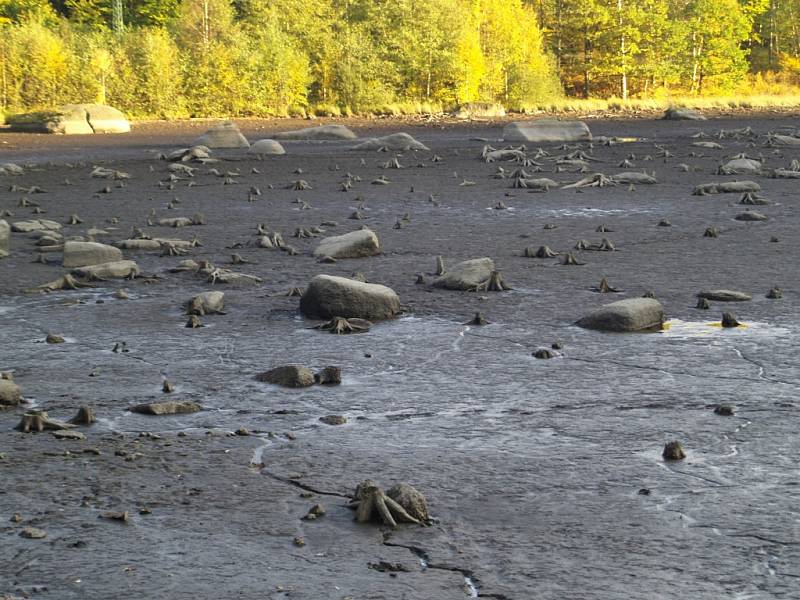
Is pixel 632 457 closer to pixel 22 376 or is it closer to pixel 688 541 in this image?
pixel 688 541

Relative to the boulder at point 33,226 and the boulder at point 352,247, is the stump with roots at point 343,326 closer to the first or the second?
the boulder at point 352,247

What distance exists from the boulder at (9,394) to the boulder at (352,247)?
4746 mm

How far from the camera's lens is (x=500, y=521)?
4.28m

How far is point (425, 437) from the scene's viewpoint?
5.36 m

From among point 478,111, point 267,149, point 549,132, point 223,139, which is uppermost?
point 223,139

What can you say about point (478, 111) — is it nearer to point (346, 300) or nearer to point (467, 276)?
point (467, 276)

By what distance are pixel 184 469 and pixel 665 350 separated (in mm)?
3164

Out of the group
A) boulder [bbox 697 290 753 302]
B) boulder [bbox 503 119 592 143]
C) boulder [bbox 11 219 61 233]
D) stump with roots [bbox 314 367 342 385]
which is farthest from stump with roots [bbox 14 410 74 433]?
boulder [bbox 503 119 592 143]

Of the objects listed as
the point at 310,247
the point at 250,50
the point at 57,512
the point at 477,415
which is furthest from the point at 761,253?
the point at 250,50

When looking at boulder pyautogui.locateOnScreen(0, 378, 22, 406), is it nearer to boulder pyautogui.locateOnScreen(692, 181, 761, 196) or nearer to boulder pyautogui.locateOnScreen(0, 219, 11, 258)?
boulder pyautogui.locateOnScreen(0, 219, 11, 258)

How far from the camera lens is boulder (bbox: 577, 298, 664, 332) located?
7.48 metres

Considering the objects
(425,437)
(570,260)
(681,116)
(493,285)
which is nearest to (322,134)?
(681,116)

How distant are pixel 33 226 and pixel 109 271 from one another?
11.5ft

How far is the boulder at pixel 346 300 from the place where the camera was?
7.89 metres
